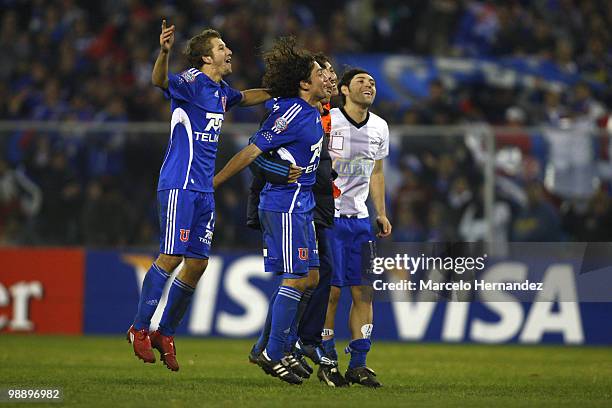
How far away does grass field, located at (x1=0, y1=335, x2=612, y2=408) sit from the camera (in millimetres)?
7438

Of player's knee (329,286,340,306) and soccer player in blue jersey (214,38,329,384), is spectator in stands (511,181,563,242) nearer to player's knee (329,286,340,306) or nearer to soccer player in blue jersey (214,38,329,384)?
player's knee (329,286,340,306)

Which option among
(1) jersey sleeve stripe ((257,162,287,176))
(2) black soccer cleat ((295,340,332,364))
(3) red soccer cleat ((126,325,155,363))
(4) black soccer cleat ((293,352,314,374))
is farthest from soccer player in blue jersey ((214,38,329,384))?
(3) red soccer cleat ((126,325,155,363))

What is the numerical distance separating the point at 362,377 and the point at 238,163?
70.3 inches

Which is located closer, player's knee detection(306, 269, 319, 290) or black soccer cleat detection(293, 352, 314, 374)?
player's knee detection(306, 269, 319, 290)

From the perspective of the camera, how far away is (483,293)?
9.26 metres

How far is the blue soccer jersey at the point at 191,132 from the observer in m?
8.52

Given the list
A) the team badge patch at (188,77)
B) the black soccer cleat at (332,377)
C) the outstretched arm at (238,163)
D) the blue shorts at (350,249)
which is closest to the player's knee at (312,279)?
the blue shorts at (350,249)

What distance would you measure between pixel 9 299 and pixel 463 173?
561 centimetres

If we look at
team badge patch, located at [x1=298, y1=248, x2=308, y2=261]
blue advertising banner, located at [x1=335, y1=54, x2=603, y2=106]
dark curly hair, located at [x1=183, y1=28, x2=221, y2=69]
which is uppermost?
blue advertising banner, located at [x1=335, y1=54, x2=603, y2=106]

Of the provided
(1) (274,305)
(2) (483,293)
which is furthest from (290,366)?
(2) (483,293)

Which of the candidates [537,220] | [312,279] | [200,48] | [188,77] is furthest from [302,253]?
[537,220]

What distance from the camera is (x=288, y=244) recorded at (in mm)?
8125

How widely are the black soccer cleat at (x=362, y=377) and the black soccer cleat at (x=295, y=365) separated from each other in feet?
1.04

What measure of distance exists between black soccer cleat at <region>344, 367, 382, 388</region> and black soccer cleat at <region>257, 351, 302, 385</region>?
0.49 meters
